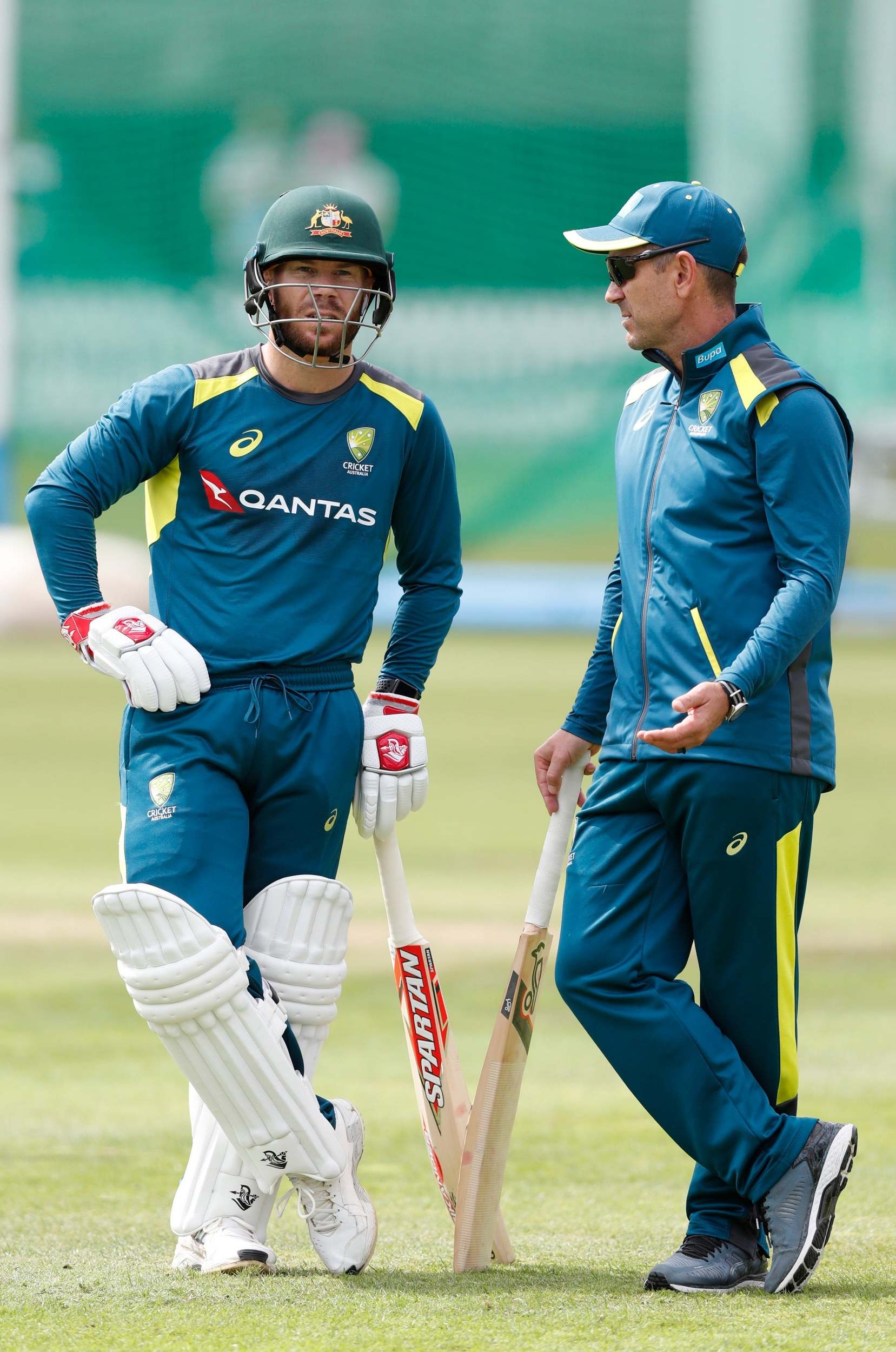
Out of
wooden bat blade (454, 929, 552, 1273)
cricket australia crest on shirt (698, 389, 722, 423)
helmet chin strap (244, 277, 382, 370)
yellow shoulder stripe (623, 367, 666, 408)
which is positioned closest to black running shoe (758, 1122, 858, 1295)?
wooden bat blade (454, 929, 552, 1273)

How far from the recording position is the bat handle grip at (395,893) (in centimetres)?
376

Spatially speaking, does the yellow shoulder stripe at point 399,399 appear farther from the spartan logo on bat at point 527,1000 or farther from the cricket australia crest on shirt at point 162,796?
the spartan logo on bat at point 527,1000

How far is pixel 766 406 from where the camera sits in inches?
132

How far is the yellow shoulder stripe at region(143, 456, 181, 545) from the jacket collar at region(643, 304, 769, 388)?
33.9 inches

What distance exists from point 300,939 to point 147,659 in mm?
562

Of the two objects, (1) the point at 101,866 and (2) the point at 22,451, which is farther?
(2) the point at 22,451

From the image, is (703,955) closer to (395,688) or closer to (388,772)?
(388,772)

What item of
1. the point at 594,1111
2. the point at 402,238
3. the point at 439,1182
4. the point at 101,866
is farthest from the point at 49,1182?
the point at 402,238

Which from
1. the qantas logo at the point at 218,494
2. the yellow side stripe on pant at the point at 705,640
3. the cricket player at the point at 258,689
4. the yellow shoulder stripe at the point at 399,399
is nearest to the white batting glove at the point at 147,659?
the cricket player at the point at 258,689

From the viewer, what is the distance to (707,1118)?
134 inches

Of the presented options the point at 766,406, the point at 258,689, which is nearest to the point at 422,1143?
the point at 258,689

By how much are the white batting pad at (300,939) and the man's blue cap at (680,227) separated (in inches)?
47.9

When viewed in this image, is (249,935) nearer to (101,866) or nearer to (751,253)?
(101,866)

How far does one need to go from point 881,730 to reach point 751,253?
18051mm
